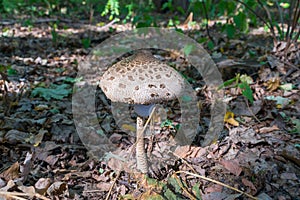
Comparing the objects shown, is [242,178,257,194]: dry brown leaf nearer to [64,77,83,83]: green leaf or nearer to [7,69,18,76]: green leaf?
[64,77,83,83]: green leaf

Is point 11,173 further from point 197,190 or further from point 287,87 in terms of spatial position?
point 287,87

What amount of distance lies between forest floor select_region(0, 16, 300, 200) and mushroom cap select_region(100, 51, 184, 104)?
674 mm

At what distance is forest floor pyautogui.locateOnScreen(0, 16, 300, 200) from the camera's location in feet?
9.11

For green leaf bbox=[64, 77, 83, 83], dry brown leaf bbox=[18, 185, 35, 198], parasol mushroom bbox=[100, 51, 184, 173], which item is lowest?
green leaf bbox=[64, 77, 83, 83]

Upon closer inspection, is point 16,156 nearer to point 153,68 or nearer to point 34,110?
point 34,110

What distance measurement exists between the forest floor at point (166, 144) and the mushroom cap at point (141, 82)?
674mm

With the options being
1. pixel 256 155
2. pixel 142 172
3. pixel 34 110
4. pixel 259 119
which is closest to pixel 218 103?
pixel 259 119

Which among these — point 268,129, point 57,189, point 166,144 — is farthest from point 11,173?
point 268,129

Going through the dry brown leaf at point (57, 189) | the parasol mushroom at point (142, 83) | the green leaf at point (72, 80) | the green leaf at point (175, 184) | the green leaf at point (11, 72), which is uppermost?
the parasol mushroom at point (142, 83)

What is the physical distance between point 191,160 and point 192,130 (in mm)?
581

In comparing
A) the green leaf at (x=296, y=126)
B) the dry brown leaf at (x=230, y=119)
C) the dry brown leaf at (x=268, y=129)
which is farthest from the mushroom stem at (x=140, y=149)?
the green leaf at (x=296, y=126)

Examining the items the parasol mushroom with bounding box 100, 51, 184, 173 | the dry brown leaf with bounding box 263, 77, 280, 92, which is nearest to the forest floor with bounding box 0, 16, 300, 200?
the dry brown leaf with bounding box 263, 77, 280, 92

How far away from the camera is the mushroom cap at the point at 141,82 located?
2.46m

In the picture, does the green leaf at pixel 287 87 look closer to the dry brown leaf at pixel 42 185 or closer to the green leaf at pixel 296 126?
the green leaf at pixel 296 126
